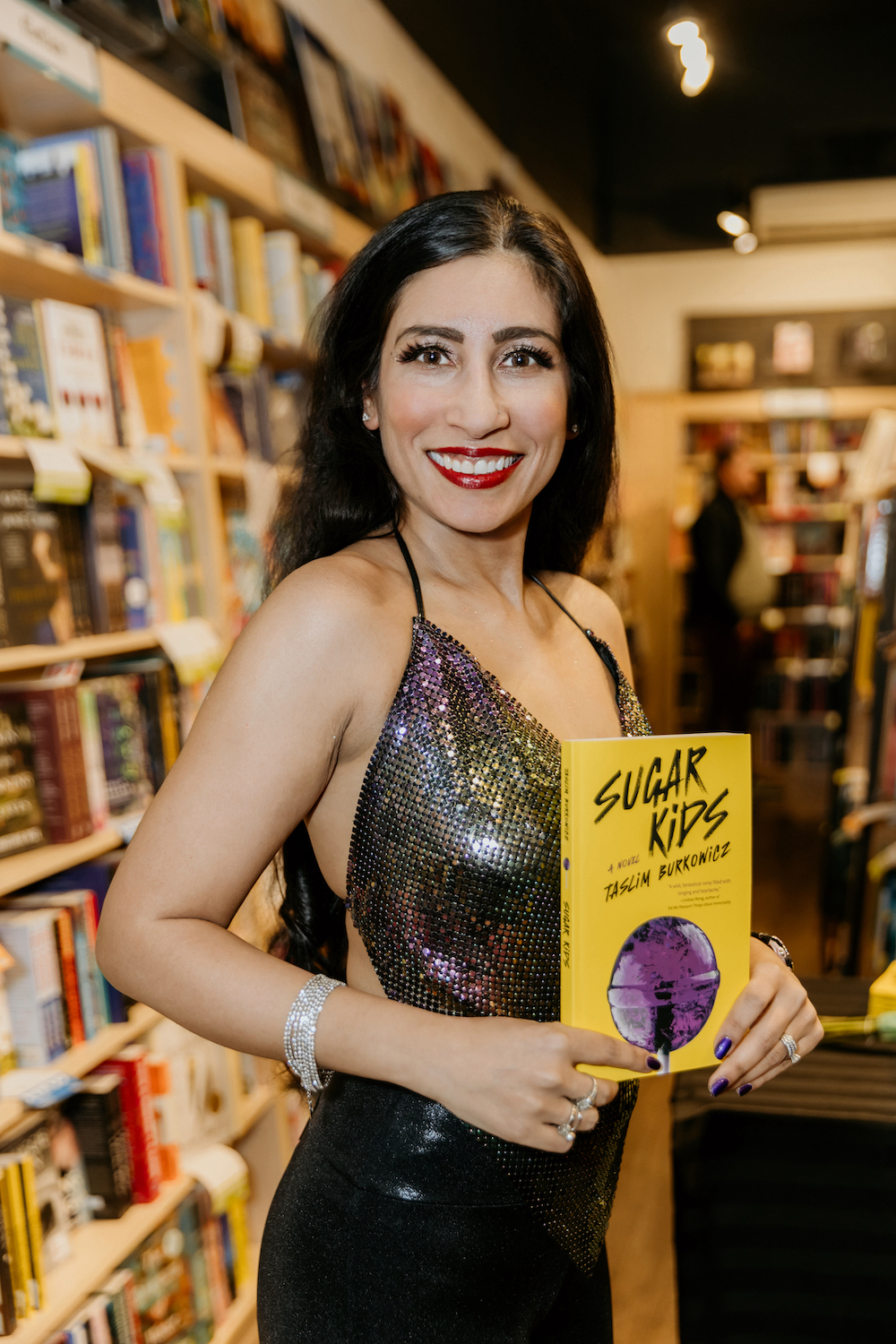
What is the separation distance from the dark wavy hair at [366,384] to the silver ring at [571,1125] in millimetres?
423

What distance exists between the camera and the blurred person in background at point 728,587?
6891mm

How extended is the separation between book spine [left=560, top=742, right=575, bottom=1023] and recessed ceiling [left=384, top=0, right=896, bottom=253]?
395cm

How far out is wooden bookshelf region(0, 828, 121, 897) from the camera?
1569 millimetres

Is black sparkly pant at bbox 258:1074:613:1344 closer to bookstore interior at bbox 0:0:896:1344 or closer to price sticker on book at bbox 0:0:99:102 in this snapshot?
bookstore interior at bbox 0:0:896:1344

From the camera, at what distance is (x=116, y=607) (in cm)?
189

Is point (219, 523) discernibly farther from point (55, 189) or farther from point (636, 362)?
point (636, 362)

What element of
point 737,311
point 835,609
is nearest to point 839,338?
point 737,311

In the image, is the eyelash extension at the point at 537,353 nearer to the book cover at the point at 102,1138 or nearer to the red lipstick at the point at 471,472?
the red lipstick at the point at 471,472

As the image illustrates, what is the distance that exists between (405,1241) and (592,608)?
76cm

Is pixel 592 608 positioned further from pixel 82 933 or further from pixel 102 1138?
pixel 102 1138

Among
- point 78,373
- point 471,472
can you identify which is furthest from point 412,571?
point 78,373

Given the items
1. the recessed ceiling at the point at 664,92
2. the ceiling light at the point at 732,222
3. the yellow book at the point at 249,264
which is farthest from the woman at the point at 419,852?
the ceiling light at the point at 732,222

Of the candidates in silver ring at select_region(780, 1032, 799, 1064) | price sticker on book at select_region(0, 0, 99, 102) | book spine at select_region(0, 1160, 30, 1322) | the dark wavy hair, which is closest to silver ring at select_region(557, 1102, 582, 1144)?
silver ring at select_region(780, 1032, 799, 1064)

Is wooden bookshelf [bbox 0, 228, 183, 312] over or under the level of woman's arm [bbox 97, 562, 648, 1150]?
over
